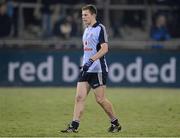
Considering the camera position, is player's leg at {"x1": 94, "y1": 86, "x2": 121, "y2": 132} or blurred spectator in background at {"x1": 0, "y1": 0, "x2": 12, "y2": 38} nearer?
player's leg at {"x1": 94, "y1": 86, "x2": 121, "y2": 132}

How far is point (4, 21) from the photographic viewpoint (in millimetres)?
23578

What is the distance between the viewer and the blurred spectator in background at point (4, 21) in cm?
2342

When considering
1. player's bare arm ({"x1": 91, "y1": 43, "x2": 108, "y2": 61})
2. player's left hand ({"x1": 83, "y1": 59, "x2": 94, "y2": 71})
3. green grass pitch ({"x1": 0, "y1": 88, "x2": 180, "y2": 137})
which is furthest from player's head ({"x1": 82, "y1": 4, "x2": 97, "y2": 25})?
green grass pitch ({"x1": 0, "y1": 88, "x2": 180, "y2": 137})

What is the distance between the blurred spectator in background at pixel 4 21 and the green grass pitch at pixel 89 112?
7.68 feet

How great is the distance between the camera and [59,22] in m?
24.0

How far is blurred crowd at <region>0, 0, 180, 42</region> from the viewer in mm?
23938

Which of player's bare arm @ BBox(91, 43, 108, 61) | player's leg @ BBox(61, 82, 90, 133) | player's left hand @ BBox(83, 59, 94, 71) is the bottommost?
player's leg @ BBox(61, 82, 90, 133)

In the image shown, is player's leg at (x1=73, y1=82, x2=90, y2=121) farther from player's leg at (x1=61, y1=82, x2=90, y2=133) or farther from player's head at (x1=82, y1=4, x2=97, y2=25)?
player's head at (x1=82, y1=4, x2=97, y2=25)

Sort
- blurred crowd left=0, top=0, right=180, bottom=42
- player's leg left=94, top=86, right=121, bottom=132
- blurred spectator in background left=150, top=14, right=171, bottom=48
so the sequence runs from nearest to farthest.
Result: player's leg left=94, top=86, right=121, bottom=132 < blurred crowd left=0, top=0, right=180, bottom=42 < blurred spectator in background left=150, top=14, right=171, bottom=48

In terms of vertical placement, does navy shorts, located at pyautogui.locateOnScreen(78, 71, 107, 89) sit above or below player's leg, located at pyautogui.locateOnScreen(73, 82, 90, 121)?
above

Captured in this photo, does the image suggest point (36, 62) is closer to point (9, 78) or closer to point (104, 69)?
point (9, 78)

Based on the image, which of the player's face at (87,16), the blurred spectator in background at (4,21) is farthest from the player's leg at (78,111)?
the blurred spectator in background at (4,21)

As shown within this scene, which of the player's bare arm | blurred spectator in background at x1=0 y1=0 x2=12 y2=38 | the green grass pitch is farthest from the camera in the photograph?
blurred spectator in background at x1=0 y1=0 x2=12 y2=38

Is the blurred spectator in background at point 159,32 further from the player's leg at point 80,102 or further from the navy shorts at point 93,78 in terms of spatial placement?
the player's leg at point 80,102
